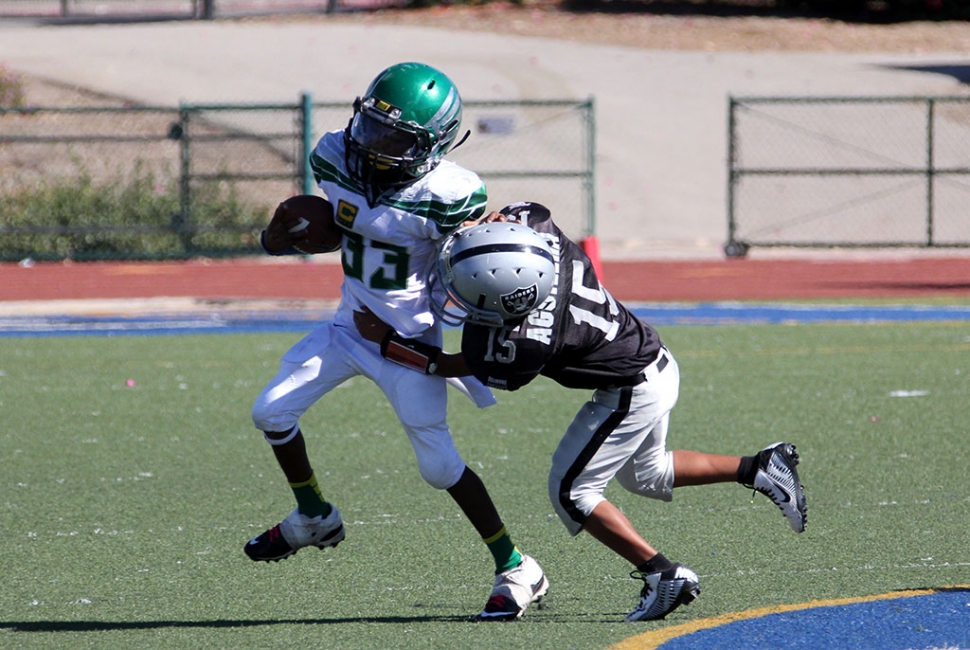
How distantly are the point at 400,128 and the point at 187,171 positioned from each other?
13.8 meters

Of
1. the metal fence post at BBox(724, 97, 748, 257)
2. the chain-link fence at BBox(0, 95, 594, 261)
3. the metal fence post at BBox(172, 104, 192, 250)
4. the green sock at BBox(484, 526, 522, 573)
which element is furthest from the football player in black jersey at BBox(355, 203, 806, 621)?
the metal fence post at BBox(172, 104, 192, 250)

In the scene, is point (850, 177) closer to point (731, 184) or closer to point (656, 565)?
point (731, 184)

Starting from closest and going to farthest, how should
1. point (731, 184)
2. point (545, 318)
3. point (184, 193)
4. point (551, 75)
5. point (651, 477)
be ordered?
point (545, 318)
point (651, 477)
point (731, 184)
point (184, 193)
point (551, 75)

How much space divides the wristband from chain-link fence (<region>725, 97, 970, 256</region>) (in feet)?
54.2

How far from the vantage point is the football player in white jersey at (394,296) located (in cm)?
457

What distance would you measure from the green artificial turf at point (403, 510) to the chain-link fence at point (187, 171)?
281 inches

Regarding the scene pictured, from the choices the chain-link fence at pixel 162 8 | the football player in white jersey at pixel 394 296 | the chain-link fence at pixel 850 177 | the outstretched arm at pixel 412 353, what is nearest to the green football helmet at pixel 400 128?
the football player in white jersey at pixel 394 296

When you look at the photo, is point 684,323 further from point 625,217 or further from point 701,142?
point 701,142

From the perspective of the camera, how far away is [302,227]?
473 centimetres

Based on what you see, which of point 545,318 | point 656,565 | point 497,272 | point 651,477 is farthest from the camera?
point 651,477

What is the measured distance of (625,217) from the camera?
2219 cm

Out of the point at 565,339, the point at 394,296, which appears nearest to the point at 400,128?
the point at 394,296

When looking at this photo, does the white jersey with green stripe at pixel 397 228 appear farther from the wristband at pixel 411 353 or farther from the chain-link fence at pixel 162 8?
the chain-link fence at pixel 162 8

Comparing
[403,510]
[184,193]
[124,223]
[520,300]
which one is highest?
[520,300]
